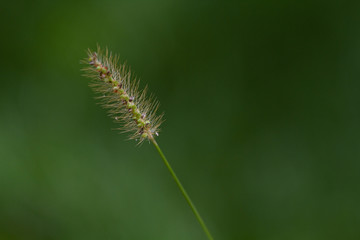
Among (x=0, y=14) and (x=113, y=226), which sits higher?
(x=0, y=14)

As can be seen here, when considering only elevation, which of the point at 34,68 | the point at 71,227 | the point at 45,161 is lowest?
the point at 71,227

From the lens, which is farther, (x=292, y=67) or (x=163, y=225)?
(x=292, y=67)

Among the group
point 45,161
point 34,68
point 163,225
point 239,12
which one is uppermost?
point 34,68

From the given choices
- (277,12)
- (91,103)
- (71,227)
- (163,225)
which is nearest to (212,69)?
(277,12)

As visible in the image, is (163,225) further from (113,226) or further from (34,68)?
(34,68)

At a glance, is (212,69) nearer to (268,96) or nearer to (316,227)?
(268,96)

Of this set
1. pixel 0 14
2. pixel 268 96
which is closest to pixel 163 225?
pixel 268 96
